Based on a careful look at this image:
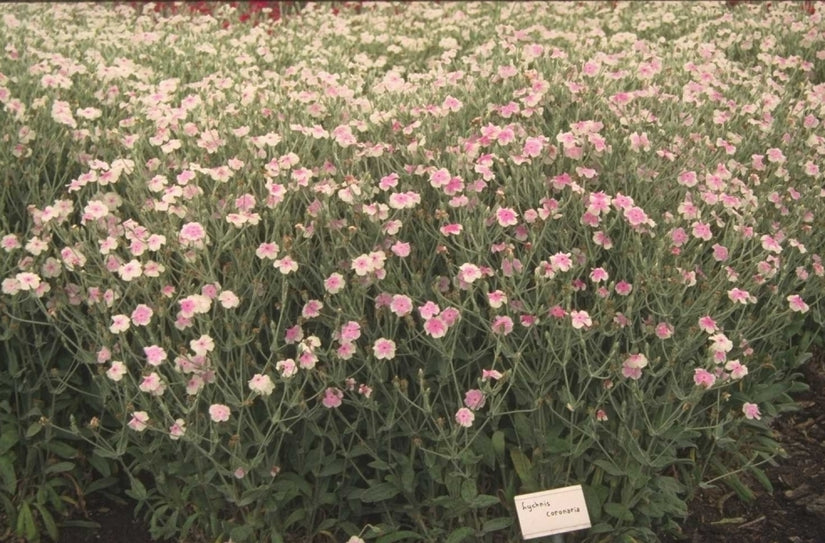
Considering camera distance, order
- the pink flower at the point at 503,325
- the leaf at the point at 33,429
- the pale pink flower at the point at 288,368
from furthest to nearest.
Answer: the leaf at the point at 33,429 → the pink flower at the point at 503,325 → the pale pink flower at the point at 288,368

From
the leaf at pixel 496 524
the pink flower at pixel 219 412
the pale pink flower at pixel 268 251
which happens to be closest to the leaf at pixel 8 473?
the pink flower at pixel 219 412

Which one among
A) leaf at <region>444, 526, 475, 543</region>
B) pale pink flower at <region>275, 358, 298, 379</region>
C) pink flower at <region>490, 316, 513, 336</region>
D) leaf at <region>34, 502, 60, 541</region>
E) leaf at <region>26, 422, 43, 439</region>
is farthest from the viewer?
leaf at <region>34, 502, 60, 541</region>

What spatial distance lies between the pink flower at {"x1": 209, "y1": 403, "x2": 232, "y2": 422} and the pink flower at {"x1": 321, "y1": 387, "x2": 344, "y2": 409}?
26 cm

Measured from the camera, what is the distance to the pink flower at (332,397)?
2.55 metres

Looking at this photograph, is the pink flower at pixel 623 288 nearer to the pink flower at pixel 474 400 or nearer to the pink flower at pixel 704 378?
the pink flower at pixel 704 378

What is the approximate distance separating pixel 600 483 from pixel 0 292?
1956 mm

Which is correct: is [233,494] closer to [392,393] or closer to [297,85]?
[392,393]

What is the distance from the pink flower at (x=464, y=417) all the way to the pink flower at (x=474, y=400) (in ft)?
0.19

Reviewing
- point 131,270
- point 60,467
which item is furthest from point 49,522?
point 131,270

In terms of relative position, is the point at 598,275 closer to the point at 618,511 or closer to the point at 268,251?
the point at 618,511

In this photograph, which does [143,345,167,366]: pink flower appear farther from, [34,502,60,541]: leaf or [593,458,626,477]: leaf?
[593,458,626,477]: leaf

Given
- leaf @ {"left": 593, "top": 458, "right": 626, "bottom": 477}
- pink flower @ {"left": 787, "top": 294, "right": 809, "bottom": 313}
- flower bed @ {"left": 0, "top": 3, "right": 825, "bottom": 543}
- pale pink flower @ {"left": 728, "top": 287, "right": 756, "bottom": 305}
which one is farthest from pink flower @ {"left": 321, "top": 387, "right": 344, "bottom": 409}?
pink flower @ {"left": 787, "top": 294, "right": 809, "bottom": 313}

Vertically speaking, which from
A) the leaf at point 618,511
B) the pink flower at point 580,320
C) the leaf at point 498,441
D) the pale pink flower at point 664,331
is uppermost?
the pink flower at point 580,320

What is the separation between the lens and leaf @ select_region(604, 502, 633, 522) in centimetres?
269
